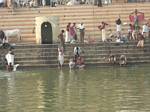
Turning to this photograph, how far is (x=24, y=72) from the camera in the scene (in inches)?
1214

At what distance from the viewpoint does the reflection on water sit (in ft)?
61.8

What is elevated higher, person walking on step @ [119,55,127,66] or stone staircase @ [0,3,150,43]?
stone staircase @ [0,3,150,43]

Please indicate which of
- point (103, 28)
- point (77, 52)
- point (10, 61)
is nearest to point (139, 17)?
point (103, 28)

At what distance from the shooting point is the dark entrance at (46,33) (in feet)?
115

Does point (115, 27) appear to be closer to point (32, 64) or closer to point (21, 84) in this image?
point (32, 64)

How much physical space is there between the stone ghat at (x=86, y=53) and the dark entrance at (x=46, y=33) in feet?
3.54

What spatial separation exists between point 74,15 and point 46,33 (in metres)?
4.71

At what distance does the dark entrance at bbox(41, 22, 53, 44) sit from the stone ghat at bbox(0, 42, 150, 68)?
3.54 ft

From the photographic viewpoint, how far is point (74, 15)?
3966 cm

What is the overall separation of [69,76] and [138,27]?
9702mm

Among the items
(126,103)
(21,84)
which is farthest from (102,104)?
(21,84)

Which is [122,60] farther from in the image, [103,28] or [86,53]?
[103,28]

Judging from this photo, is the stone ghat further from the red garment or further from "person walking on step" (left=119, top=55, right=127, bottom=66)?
the red garment

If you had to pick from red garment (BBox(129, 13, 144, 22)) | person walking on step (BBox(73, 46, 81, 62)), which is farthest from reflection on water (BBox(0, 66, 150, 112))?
red garment (BBox(129, 13, 144, 22))
